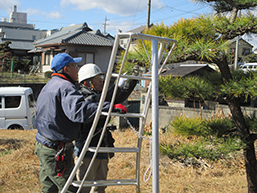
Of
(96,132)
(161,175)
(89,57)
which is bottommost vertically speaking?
(161,175)

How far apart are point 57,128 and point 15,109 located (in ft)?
23.2

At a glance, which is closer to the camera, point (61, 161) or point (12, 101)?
point (61, 161)

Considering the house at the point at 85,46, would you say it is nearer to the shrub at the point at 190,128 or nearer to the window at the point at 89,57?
the window at the point at 89,57

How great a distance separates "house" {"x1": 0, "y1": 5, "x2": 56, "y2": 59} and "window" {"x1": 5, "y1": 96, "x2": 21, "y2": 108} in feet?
61.7

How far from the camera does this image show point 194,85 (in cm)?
255

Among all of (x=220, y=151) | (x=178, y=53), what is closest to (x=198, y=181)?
(x=220, y=151)

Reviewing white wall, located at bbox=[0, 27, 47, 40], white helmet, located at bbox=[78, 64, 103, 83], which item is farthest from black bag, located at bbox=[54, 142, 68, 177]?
white wall, located at bbox=[0, 27, 47, 40]

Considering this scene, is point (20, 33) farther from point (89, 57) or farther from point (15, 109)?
point (15, 109)

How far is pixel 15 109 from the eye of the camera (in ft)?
26.8

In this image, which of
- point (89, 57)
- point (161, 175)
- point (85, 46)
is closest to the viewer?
point (161, 175)

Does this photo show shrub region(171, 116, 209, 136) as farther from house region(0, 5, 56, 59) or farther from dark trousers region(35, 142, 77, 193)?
house region(0, 5, 56, 59)

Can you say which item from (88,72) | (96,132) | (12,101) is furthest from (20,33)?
(96,132)

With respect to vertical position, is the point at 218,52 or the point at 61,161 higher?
the point at 218,52

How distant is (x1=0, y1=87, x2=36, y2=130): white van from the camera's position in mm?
8102
